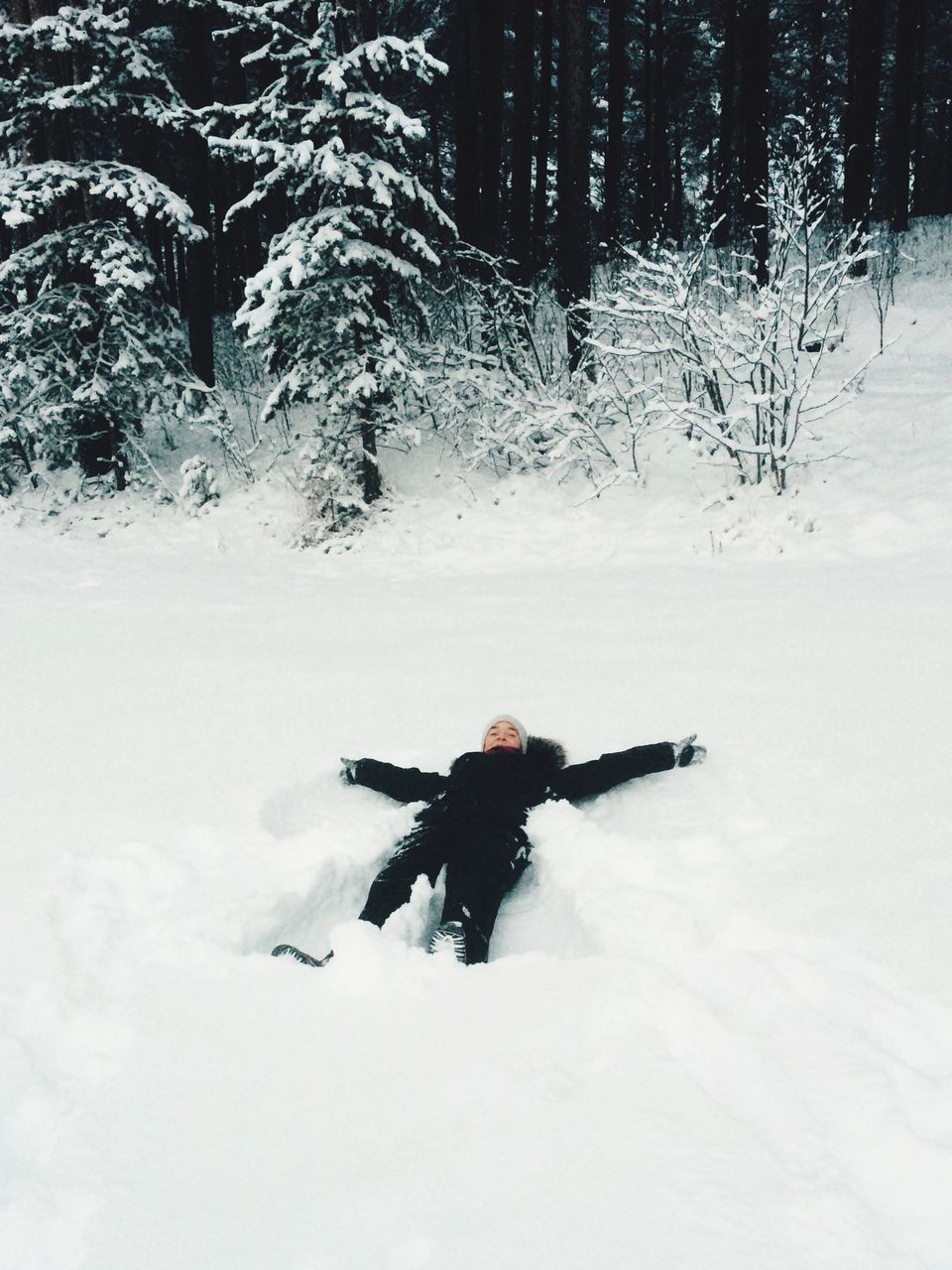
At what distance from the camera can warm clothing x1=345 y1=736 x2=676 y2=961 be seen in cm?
343

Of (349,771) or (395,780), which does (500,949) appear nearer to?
(395,780)

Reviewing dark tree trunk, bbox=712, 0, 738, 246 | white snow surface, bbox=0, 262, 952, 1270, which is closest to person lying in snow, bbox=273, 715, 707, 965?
white snow surface, bbox=0, 262, 952, 1270

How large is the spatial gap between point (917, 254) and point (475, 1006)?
15.6m

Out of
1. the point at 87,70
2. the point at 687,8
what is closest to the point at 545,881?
the point at 87,70

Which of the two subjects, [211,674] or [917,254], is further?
[917,254]

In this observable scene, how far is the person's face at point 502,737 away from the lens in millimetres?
4281

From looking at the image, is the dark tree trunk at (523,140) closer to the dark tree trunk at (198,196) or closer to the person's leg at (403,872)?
the dark tree trunk at (198,196)

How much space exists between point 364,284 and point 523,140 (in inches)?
271

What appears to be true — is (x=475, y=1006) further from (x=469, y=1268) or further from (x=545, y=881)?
(x=545, y=881)

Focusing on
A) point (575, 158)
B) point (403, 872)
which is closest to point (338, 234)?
point (575, 158)

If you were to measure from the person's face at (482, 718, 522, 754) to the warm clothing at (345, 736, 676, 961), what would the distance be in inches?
2.3

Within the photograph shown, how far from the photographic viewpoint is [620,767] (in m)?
4.13

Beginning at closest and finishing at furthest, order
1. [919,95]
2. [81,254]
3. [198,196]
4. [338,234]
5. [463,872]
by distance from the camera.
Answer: [463,872] < [338,234] < [81,254] < [198,196] < [919,95]

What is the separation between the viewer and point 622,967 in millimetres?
2648
